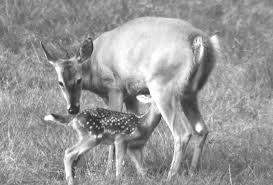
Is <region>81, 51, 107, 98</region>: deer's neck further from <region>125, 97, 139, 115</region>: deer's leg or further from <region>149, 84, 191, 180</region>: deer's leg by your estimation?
<region>149, 84, 191, 180</region>: deer's leg

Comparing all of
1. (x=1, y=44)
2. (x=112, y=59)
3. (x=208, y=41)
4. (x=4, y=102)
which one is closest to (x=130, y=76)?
(x=112, y=59)

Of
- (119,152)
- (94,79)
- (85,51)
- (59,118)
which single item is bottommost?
(94,79)

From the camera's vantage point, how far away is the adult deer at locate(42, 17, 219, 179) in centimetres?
687

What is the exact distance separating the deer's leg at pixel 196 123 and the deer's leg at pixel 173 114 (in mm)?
164

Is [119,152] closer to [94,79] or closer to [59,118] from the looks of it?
[59,118]

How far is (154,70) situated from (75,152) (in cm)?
135

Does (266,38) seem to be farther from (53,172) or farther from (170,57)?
(53,172)

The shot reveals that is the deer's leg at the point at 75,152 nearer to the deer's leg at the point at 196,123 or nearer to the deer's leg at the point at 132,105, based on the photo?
the deer's leg at the point at 196,123

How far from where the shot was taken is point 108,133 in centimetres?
629

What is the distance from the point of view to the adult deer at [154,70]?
687 cm

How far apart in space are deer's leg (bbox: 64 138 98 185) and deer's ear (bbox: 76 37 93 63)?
160 cm

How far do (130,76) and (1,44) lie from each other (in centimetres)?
342

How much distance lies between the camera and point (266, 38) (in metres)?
11.4

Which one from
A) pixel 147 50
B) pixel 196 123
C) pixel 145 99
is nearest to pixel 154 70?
pixel 147 50
